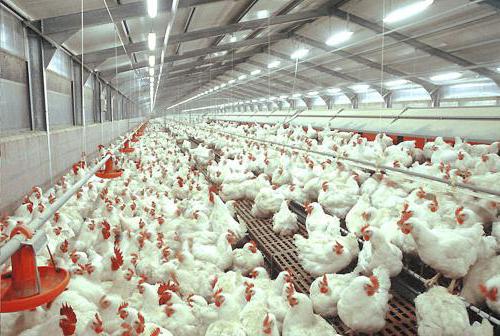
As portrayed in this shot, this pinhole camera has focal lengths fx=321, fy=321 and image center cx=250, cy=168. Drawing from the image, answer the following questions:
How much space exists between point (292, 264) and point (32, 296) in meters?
2.10

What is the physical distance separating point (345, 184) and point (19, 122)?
477 centimetres

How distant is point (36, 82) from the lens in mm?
5211

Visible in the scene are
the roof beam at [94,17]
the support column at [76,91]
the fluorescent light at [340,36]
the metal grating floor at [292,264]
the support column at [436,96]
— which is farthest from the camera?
the support column at [436,96]

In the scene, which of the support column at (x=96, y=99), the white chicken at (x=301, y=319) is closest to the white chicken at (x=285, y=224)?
the white chicken at (x=301, y=319)

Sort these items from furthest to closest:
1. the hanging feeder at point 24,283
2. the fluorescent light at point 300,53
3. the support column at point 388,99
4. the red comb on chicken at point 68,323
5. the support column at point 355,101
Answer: the support column at point 355,101, the support column at point 388,99, the fluorescent light at point 300,53, the red comb on chicken at point 68,323, the hanging feeder at point 24,283

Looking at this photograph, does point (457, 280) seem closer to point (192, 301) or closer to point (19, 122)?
point (192, 301)

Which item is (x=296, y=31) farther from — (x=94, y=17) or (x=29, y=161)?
(x=29, y=161)

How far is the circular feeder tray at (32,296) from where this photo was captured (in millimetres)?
1019

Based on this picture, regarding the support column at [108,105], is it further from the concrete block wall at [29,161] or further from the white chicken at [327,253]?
the white chicken at [327,253]

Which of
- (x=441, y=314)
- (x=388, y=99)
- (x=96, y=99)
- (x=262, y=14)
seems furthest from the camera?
(x=388, y=99)

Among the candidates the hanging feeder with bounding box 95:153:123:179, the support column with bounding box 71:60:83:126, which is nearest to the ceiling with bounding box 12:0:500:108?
the support column with bounding box 71:60:83:126

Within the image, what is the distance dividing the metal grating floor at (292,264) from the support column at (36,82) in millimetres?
3607

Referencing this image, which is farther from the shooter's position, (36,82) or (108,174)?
(36,82)

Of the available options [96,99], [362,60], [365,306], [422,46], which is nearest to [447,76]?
[422,46]
